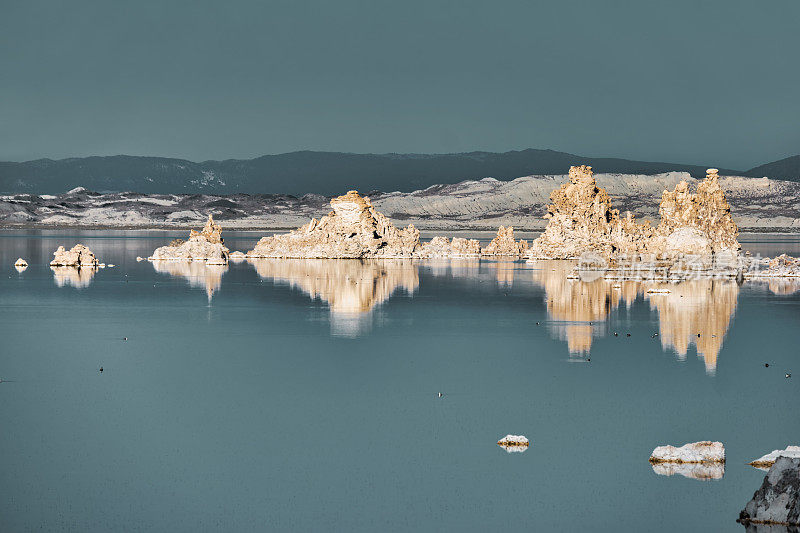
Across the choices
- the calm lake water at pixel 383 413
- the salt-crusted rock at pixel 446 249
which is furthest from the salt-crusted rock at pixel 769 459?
the salt-crusted rock at pixel 446 249

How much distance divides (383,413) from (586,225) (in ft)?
214

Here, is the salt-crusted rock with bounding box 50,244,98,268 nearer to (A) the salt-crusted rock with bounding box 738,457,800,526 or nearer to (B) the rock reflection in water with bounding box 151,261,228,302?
(B) the rock reflection in water with bounding box 151,261,228,302

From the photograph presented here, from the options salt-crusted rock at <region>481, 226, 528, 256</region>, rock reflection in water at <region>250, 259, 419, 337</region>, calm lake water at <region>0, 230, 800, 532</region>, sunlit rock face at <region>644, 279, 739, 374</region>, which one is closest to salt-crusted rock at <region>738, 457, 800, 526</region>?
calm lake water at <region>0, 230, 800, 532</region>

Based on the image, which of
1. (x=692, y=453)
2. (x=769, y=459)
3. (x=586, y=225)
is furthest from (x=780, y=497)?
(x=586, y=225)

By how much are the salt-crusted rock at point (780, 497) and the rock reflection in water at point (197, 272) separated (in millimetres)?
36435

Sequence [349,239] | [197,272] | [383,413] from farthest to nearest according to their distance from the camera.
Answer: [349,239], [197,272], [383,413]

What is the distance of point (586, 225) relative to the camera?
280 feet

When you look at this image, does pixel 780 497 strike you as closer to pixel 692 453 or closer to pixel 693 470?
pixel 693 470

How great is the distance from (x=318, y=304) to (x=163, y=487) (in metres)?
29.4

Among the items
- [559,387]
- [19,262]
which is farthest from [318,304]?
[19,262]

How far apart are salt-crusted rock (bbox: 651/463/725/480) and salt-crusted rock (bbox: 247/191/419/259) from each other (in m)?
63.7

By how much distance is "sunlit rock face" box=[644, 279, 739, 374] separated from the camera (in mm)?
32688

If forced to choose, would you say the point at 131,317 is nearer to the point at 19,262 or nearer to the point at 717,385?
the point at 717,385

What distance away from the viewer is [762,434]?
802 inches
